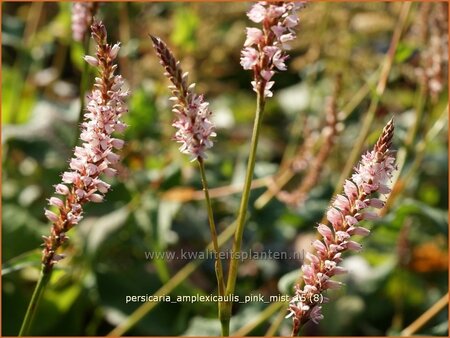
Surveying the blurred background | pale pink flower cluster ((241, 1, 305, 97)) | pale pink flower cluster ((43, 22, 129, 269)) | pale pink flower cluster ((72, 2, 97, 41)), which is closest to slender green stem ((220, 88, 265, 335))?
pale pink flower cluster ((241, 1, 305, 97))

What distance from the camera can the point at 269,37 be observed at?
848 millimetres

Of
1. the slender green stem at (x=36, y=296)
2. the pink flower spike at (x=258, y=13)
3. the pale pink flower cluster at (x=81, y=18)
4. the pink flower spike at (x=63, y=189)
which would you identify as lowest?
the slender green stem at (x=36, y=296)

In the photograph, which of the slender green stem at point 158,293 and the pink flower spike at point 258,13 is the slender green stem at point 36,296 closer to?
the pink flower spike at point 258,13

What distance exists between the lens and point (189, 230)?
2.31m

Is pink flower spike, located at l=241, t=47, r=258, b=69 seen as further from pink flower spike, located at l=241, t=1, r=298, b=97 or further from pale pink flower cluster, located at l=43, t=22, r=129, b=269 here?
pale pink flower cluster, located at l=43, t=22, r=129, b=269

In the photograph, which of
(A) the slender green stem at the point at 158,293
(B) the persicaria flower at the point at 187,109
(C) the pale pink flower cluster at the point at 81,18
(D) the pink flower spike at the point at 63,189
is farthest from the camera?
(A) the slender green stem at the point at 158,293

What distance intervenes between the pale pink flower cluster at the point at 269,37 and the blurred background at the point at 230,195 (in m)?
0.56

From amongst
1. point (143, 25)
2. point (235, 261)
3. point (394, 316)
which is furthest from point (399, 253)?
point (143, 25)

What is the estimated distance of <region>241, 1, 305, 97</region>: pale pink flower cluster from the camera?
0.84 m

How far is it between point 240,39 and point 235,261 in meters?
2.50

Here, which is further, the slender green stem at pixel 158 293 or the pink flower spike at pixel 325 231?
the slender green stem at pixel 158 293

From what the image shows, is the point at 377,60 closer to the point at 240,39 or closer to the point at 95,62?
the point at 240,39

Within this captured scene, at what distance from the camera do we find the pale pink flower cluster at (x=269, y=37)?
33.0 inches

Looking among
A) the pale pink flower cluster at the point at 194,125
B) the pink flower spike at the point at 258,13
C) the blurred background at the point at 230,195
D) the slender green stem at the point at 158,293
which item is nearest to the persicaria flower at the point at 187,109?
the pale pink flower cluster at the point at 194,125
